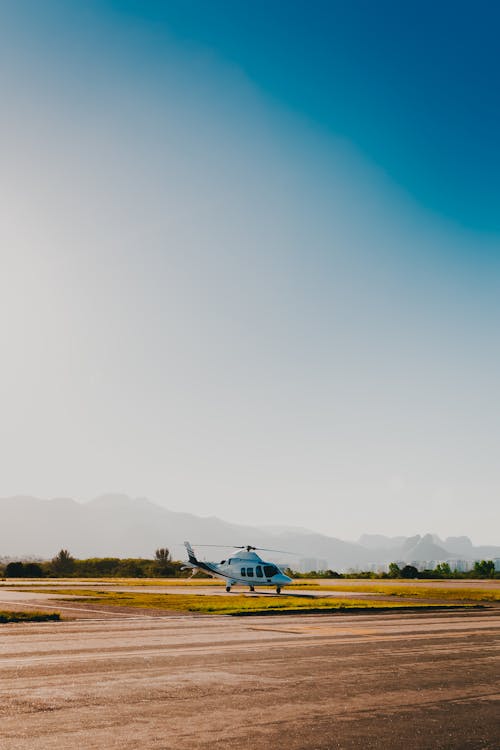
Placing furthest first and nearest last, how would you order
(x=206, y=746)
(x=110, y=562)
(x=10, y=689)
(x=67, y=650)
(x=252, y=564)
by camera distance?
(x=110, y=562) → (x=252, y=564) → (x=67, y=650) → (x=10, y=689) → (x=206, y=746)

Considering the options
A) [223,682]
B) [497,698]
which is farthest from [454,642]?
[223,682]

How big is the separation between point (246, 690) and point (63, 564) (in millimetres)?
78575

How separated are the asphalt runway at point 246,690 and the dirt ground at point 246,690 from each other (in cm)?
2

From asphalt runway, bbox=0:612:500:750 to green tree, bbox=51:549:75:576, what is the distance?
67.9m

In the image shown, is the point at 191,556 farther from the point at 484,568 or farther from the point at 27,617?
the point at 484,568

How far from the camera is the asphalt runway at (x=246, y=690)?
24.1 ft

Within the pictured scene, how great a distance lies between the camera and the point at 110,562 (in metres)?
88.8

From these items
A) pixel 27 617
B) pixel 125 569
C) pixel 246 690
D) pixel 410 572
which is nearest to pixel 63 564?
pixel 125 569

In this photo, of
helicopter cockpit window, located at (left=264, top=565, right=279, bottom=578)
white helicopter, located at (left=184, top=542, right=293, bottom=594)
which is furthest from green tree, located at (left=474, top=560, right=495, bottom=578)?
helicopter cockpit window, located at (left=264, top=565, right=279, bottom=578)

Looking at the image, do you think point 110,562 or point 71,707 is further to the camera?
point 110,562

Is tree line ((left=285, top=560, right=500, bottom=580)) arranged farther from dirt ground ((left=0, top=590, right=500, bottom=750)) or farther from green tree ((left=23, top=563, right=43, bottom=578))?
dirt ground ((left=0, top=590, right=500, bottom=750))

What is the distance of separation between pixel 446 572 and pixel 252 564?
57962 millimetres

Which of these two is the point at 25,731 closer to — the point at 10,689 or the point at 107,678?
the point at 10,689

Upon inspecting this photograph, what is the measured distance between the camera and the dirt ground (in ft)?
24.1
